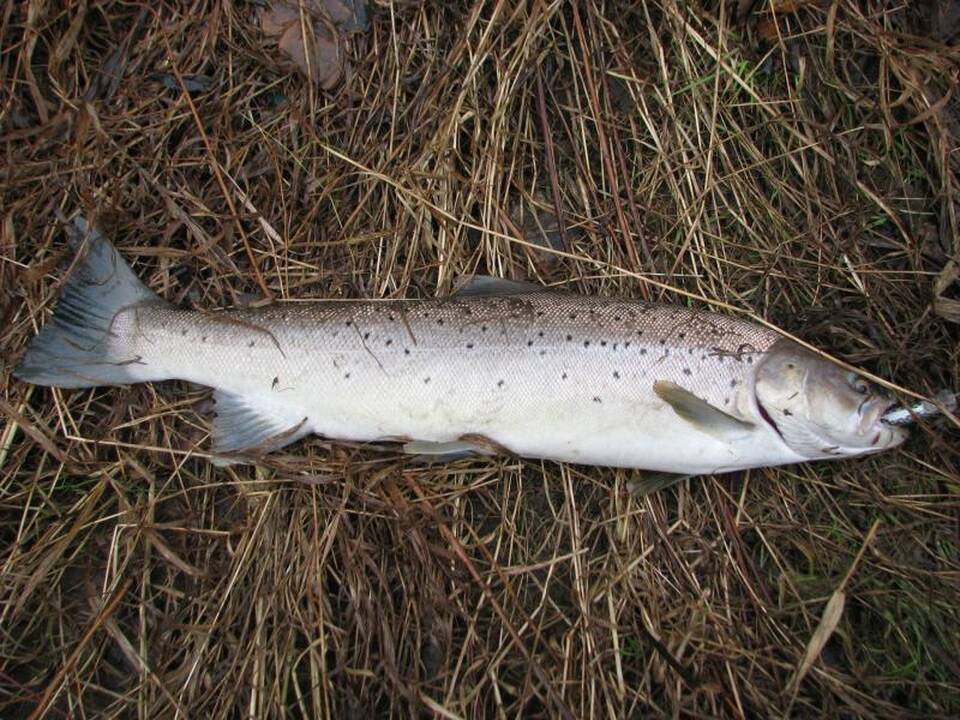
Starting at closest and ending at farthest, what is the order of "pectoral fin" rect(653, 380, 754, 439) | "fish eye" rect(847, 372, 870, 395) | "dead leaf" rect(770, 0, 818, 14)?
"pectoral fin" rect(653, 380, 754, 439)
"fish eye" rect(847, 372, 870, 395)
"dead leaf" rect(770, 0, 818, 14)

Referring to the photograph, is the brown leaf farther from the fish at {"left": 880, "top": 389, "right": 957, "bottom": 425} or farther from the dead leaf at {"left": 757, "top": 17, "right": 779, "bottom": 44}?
the fish at {"left": 880, "top": 389, "right": 957, "bottom": 425}

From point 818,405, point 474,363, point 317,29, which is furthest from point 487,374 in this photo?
point 317,29

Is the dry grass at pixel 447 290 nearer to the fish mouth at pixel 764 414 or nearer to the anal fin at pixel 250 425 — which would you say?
the anal fin at pixel 250 425

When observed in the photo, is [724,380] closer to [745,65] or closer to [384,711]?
[745,65]

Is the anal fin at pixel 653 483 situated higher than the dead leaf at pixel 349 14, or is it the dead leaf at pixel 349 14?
the dead leaf at pixel 349 14

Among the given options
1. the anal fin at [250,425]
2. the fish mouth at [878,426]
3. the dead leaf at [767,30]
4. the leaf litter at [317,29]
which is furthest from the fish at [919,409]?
the leaf litter at [317,29]

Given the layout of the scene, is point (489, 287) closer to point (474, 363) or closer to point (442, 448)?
point (474, 363)

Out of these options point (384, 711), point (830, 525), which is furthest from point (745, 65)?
point (384, 711)

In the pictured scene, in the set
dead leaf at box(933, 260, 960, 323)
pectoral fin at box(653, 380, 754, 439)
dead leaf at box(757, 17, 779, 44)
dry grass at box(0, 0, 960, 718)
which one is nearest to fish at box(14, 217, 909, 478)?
pectoral fin at box(653, 380, 754, 439)
